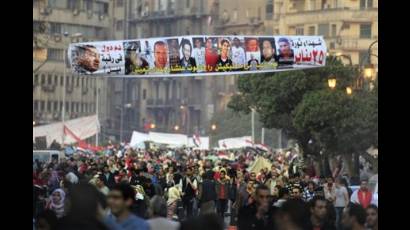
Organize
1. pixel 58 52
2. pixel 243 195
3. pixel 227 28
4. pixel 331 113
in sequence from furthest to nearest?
pixel 227 28 → pixel 58 52 → pixel 331 113 → pixel 243 195

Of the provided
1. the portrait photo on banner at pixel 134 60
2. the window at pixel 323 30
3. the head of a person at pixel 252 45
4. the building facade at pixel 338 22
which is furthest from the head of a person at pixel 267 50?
the window at pixel 323 30

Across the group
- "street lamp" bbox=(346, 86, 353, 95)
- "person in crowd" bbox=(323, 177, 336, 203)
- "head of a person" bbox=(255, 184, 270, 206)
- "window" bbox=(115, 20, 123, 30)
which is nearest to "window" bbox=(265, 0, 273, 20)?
"window" bbox=(115, 20, 123, 30)

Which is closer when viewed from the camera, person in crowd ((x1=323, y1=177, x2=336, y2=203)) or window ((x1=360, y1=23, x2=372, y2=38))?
person in crowd ((x1=323, y1=177, x2=336, y2=203))

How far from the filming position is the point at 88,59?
3073 centimetres

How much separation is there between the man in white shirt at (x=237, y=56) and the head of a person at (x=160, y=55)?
1.42 m

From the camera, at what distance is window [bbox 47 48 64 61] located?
123 meters

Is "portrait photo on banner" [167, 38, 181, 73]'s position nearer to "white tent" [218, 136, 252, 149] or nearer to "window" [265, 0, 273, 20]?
"white tent" [218, 136, 252, 149]

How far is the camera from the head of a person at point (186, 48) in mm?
30844

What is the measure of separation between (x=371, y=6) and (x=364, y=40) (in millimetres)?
2473

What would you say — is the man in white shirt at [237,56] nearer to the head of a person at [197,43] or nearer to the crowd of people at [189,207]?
the head of a person at [197,43]

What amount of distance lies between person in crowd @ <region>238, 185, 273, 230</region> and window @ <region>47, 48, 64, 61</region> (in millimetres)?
108324

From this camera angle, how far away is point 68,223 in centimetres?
1030
